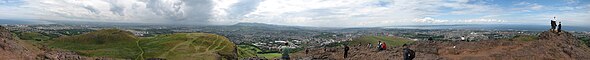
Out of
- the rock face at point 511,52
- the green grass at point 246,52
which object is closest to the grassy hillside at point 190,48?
the green grass at point 246,52

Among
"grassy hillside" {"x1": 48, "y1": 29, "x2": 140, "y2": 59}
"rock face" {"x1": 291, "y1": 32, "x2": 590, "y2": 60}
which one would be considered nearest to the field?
"grassy hillside" {"x1": 48, "y1": 29, "x2": 140, "y2": 59}

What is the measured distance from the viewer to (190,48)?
6925 centimetres

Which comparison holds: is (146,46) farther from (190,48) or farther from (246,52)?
(246,52)

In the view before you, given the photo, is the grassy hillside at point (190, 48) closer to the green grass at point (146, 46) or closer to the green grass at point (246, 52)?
the green grass at point (146, 46)

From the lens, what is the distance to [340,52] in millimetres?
43875

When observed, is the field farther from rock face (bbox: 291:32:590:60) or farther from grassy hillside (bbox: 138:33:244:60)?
rock face (bbox: 291:32:590:60)

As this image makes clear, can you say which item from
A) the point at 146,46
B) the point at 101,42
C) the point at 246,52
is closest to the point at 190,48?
the point at 146,46

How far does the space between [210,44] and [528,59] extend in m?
59.7

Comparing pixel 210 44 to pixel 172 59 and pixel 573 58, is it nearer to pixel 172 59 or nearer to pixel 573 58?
pixel 172 59

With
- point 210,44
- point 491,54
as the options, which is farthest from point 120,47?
point 491,54

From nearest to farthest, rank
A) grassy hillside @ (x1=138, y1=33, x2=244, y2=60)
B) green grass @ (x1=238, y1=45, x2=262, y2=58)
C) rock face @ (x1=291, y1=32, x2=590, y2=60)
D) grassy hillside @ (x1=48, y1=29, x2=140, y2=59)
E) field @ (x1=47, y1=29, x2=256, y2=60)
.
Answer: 1. rock face @ (x1=291, y1=32, x2=590, y2=60)
2. grassy hillside @ (x1=138, y1=33, x2=244, y2=60)
3. field @ (x1=47, y1=29, x2=256, y2=60)
4. grassy hillside @ (x1=48, y1=29, x2=140, y2=59)
5. green grass @ (x1=238, y1=45, x2=262, y2=58)

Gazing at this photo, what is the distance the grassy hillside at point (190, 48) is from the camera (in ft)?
195

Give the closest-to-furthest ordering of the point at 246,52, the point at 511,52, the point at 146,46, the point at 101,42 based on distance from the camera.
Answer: the point at 511,52
the point at 146,46
the point at 101,42
the point at 246,52

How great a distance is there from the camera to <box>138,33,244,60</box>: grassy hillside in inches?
2340
